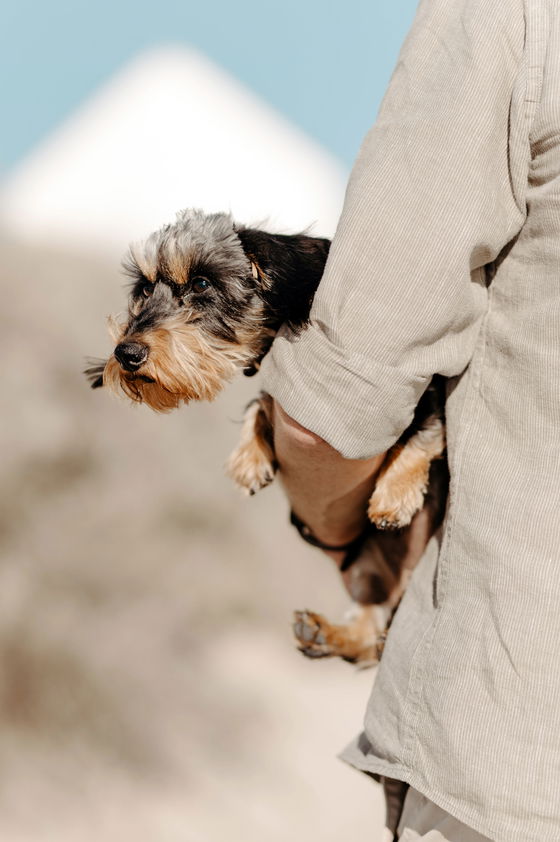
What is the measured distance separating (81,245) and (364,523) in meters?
6.93

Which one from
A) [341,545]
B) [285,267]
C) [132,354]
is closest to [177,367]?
[132,354]

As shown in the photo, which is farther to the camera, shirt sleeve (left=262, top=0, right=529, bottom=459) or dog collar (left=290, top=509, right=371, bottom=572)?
dog collar (left=290, top=509, right=371, bottom=572)

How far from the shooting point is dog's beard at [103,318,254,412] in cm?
199

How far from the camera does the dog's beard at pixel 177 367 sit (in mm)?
1989

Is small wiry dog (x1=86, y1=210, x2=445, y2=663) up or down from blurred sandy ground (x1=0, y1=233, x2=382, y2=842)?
up

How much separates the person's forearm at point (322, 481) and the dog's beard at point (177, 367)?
10.1 inches

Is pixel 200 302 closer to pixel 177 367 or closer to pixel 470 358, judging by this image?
pixel 177 367

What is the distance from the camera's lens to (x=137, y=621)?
26.1ft

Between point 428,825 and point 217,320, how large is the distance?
1203mm

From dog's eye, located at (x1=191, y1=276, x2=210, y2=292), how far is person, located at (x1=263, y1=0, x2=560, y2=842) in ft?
1.75

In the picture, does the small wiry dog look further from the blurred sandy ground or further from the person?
the blurred sandy ground

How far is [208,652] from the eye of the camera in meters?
8.06

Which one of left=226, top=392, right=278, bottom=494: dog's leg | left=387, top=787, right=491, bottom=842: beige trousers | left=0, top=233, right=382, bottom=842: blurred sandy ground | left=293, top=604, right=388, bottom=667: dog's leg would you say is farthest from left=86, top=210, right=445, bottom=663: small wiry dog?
left=0, top=233, right=382, bottom=842: blurred sandy ground

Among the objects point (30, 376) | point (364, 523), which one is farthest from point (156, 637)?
point (364, 523)
